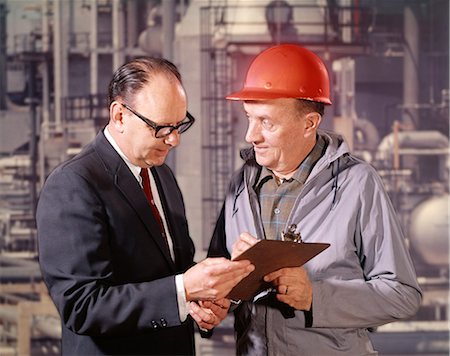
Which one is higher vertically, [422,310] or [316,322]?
[316,322]

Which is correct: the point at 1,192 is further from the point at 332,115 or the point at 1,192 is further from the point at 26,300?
the point at 332,115

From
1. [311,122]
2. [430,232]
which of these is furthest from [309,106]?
[430,232]

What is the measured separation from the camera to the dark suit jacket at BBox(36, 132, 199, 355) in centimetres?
171

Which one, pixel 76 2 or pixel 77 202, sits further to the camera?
pixel 76 2

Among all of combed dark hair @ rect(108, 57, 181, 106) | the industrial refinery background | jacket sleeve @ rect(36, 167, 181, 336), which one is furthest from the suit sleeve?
the industrial refinery background

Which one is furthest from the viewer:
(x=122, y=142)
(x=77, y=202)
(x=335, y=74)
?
(x=335, y=74)

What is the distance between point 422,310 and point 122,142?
3139mm

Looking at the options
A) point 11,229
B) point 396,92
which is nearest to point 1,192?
point 11,229

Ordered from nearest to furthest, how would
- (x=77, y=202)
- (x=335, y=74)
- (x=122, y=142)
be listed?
1. (x=77, y=202)
2. (x=122, y=142)
3. (x=335, y=74)

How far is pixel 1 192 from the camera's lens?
458 cm

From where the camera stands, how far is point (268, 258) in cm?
170

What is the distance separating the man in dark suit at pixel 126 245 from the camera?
5.59 feet

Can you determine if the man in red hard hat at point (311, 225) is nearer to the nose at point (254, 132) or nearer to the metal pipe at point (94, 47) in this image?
the nose at point (254, 132)

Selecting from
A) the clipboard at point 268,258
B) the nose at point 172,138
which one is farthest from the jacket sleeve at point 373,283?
the nose at point 172,138
